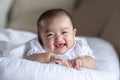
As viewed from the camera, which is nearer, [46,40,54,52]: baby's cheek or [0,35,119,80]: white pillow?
[0,35,119,80]: white pillow

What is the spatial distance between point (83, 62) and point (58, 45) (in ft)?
0.35

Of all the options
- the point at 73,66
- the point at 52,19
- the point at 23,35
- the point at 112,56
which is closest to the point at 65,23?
the point at 52,19

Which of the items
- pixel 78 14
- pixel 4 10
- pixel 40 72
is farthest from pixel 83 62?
pixel 4 10

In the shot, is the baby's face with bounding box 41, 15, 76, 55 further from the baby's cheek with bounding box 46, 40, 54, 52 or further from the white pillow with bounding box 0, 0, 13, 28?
the white pillow with bounding box 0, 0, 13, 28

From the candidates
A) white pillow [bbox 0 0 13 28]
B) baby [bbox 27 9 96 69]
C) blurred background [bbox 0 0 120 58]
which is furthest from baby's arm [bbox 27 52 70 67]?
white pillow [bbox 0 0 13 28]

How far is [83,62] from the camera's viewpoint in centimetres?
99

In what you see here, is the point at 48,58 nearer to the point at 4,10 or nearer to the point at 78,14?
the point at 78,14

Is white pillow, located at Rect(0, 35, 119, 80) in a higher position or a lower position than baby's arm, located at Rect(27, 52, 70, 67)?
lower

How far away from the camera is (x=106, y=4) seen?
167 centimetres

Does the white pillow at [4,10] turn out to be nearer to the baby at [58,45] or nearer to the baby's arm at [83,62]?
the baby at [58,45]

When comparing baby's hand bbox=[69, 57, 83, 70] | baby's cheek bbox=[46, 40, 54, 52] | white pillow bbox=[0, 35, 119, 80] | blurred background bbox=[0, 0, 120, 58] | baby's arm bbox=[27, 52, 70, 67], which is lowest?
white pillow bbox=[0, 35, 119, 80]

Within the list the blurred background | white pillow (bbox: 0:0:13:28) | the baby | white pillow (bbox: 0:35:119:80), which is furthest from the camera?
white pillow (bbox: 0:0:13:28)

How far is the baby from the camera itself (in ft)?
3.21

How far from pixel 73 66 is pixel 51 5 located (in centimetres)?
88
